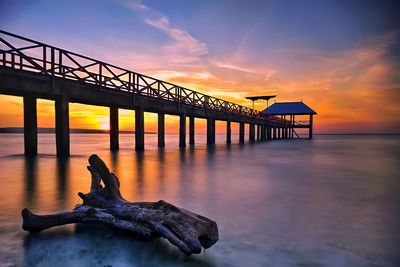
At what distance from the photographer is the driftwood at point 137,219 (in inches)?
119

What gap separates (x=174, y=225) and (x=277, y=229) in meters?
2.01

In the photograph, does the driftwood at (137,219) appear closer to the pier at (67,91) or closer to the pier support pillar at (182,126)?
the pier at (67,91)

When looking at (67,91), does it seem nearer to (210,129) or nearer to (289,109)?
(210,129)

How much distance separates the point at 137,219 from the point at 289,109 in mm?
59361

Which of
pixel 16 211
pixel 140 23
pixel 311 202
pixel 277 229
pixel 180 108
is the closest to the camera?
pixel 277 229

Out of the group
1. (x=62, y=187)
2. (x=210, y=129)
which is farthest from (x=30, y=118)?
(x=210, y=129)

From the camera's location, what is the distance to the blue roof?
5634cm

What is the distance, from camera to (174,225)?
3.12 meters

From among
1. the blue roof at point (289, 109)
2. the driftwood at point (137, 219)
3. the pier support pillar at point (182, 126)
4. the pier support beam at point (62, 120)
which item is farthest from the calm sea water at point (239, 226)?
the blue roof at point (289, 109)

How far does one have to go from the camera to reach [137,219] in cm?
342

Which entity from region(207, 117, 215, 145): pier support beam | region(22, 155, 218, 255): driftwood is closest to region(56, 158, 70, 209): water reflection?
region(22, 155, 218, 255): driftwood

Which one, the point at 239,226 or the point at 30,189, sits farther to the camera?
the point at 30,189

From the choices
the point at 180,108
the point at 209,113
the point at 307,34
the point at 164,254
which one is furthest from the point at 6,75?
the point at 209,113

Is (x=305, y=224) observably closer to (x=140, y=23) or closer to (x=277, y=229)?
(x=277, y=229)
